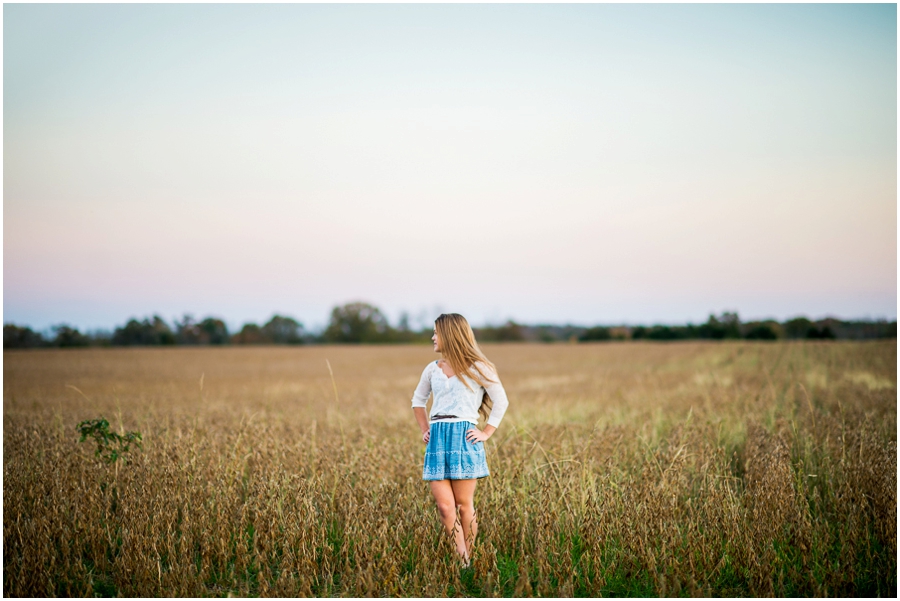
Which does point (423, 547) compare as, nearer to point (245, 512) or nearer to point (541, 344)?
point (245, 512)

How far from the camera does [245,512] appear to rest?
4848 mm

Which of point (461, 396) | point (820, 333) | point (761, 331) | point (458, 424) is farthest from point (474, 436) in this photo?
point (761, 331)

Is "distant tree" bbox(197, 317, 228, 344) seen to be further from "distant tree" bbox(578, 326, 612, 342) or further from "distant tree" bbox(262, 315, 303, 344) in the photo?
"distant tree" bbox(578, 326, 612, 342)

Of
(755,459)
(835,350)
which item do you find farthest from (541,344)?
(755,459)

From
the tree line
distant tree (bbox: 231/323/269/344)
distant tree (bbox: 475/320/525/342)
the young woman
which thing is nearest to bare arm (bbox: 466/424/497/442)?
the young woman

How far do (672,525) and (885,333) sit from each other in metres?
48.1

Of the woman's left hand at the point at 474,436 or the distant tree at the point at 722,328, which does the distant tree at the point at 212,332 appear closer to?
the distant tree at the point at 722,328

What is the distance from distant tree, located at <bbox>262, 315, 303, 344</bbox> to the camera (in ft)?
232

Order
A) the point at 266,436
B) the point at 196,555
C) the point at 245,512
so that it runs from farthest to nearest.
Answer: the point at 266,436
the point at 245,512
the point at 196,555

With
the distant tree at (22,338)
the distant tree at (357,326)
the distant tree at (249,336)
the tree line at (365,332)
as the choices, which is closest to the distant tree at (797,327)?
the tree line at (365,332)

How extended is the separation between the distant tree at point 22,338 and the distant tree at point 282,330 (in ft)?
76.3

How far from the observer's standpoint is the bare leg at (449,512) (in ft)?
13.6

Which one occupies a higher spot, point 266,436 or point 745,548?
point 266,436

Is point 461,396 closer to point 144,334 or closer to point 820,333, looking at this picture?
point 820,333
